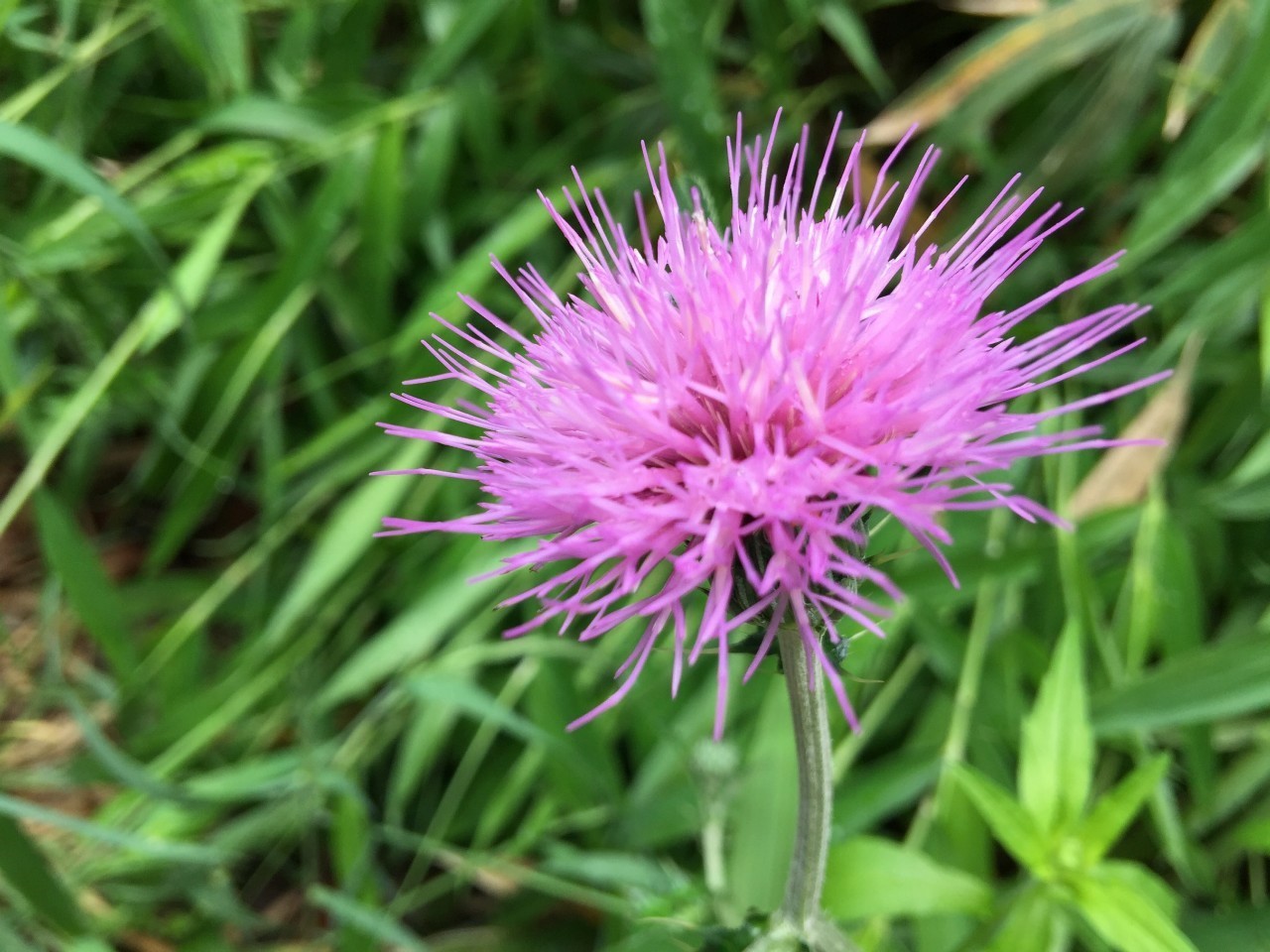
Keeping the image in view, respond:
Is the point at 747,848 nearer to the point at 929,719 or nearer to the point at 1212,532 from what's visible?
the point at 929,719

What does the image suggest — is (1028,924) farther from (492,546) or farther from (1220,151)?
(1220,151)

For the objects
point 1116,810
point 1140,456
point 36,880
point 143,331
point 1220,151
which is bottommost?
point 36,880

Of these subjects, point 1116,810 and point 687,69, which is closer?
point 1116,810

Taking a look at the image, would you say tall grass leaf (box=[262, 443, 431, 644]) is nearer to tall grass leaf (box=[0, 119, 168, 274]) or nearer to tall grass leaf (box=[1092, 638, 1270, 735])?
tall grass leaf (box=[0, 119, 168, 274])

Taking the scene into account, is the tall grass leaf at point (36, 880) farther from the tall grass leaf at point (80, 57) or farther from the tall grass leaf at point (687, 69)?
the tall grass leaf at point (687, 69)

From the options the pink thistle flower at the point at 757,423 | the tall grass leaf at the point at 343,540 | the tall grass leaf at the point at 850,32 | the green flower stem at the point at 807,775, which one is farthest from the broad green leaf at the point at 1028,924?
the tall grass leaf at the point at 850,32

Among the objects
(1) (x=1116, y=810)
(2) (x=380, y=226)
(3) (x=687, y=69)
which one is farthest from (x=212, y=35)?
(1) (x=1116, y=810)

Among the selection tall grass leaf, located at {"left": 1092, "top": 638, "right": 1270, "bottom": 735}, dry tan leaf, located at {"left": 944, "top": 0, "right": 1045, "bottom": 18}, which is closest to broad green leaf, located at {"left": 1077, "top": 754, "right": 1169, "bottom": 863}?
tall grass leaf, located at {"left": 1092, "top": 638, "right": 1270, "bottom": 735}
